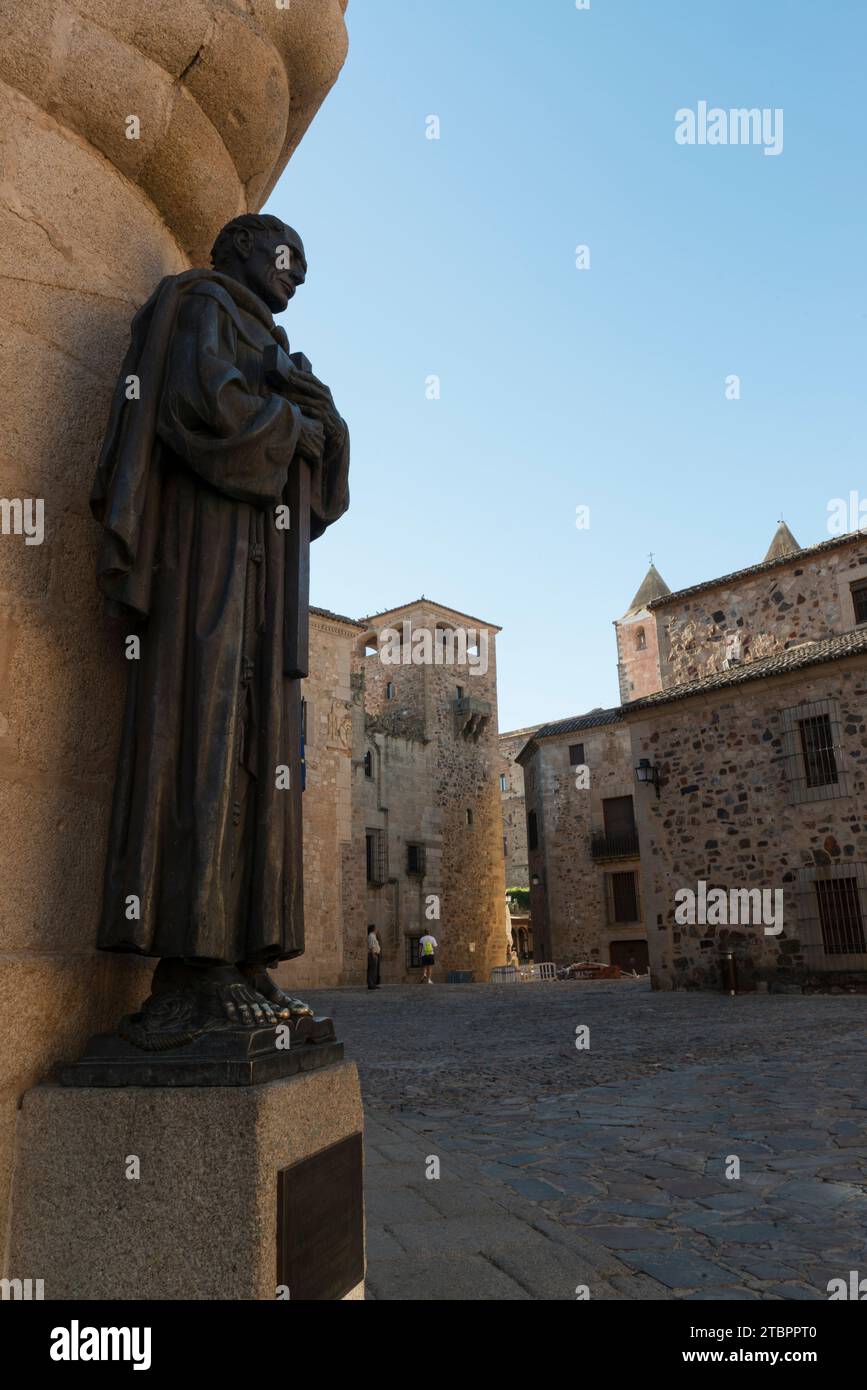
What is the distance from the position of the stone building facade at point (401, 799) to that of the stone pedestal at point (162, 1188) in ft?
69.1

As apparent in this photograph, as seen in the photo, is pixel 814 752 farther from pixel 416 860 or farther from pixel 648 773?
pixel 416 860

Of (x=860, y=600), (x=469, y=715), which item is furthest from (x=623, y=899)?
(x=860, y=600)

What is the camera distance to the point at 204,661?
2057 mm

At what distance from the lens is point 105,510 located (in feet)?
7.02

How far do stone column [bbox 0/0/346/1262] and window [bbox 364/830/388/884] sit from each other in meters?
25.6

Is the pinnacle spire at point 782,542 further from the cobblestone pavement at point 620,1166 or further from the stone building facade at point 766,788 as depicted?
the cobblestone pavement at point 620,1166

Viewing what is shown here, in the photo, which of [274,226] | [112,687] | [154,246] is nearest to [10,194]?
[154,246]

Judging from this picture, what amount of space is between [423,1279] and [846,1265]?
53.4 inches

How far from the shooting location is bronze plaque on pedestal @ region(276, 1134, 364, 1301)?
68.8 inches

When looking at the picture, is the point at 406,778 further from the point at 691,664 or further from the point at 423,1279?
the point at 423,1279

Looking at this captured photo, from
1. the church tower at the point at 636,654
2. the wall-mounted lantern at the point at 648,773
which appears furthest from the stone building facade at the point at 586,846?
the wall-mounted lantern at the point at 648,773

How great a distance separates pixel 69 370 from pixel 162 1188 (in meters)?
1.92

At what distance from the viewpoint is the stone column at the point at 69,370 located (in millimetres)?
2064
